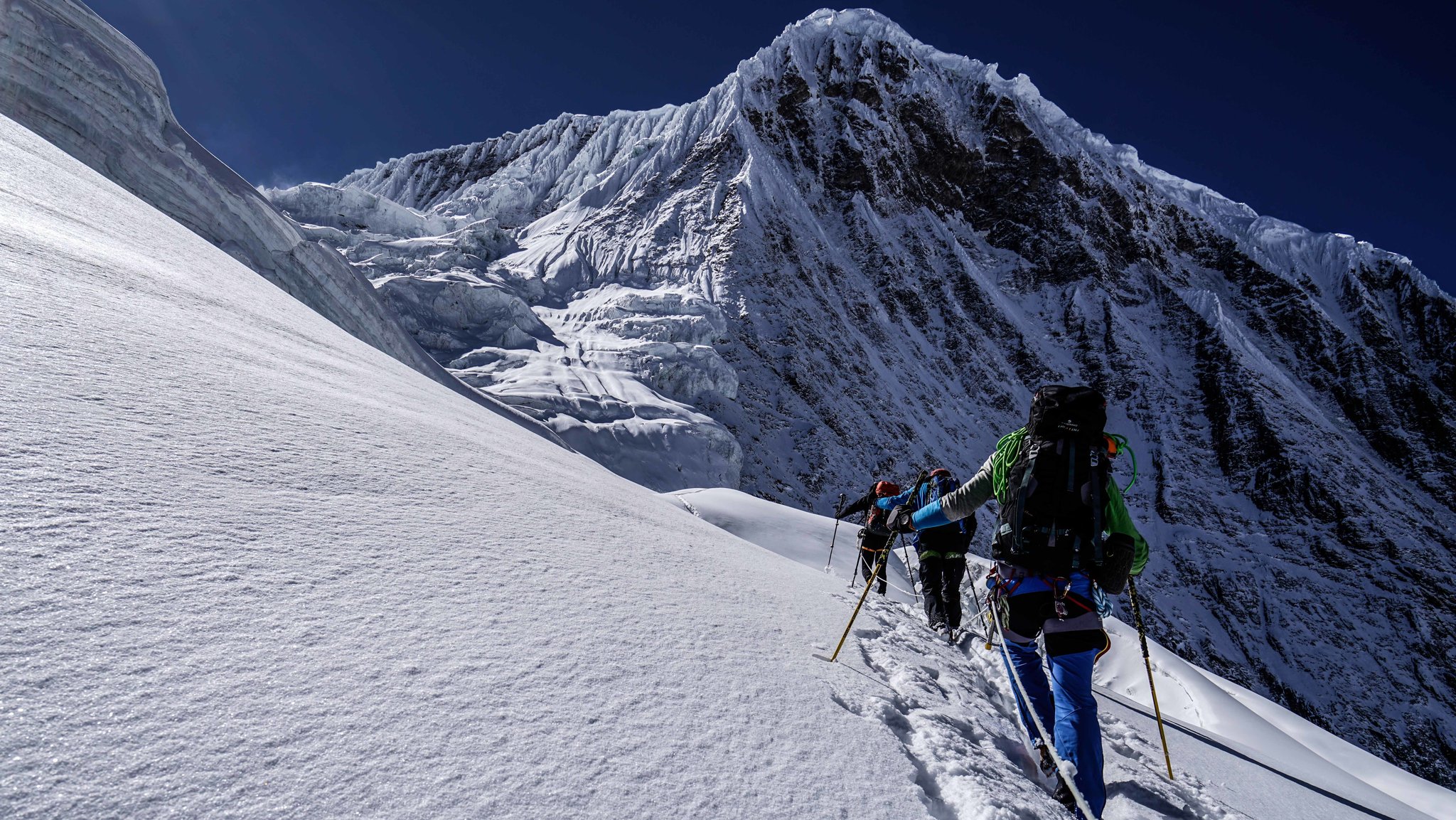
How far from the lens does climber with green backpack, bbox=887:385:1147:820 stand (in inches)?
110

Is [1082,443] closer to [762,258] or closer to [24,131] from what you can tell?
[24,131]

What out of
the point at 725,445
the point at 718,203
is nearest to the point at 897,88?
the point at 718,203

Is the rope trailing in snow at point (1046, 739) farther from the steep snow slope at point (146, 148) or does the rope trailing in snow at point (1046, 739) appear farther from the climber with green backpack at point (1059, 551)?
the steep snow slope at point (146, 148)

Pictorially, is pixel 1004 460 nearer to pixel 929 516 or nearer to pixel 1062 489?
pixel 1062 489

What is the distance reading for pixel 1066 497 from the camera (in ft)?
9.56

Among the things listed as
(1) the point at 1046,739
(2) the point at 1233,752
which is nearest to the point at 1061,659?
(1) the point at 1046,739

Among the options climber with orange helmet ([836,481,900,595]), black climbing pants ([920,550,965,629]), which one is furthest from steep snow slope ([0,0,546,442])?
black climbing pants ([920,550,965,629])

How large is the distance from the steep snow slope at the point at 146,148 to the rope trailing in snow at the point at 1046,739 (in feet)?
50.3

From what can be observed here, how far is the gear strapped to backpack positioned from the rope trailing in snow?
422mm

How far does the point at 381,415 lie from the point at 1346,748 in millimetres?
8993

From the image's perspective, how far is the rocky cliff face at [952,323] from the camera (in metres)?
30.5

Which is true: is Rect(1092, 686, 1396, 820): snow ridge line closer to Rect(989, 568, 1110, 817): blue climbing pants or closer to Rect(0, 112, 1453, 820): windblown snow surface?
Rect(0, 112, 1453, 820): windblown snow surface

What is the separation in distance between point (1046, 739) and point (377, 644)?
2.65 m

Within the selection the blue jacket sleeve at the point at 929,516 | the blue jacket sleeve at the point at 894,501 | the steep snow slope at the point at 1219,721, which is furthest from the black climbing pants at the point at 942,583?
the blue jacket sleeve at the point at 929,516
